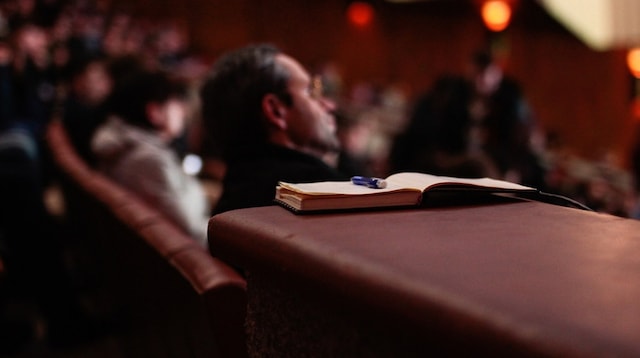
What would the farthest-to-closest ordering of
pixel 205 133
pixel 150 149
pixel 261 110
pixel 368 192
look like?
pixel 150 149, pixel 205 133, pixel 261 110, pixel 368 192

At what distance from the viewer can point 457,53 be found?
12688 millimetres

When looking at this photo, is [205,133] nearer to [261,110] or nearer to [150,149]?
[261,110]

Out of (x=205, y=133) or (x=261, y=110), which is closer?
(x=261, y=110)

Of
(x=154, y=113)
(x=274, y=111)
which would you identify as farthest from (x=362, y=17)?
(x=274, y=111)

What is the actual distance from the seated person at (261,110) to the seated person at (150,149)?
2.91 feet

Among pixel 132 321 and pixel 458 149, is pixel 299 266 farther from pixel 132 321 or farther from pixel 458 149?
pixel 458 149

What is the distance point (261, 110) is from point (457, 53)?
11328 mm

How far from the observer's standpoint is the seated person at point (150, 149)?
2744 mm

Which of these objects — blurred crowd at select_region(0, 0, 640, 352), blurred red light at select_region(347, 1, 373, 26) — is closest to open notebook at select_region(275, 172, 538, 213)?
blurred crowd at select_region(0, 0, 640, 352)

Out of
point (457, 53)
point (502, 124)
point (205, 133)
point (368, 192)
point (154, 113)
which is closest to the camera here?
point (368, 192)

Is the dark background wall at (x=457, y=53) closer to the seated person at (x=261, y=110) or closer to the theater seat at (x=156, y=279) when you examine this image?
the theater seat at (x=156, y=279)

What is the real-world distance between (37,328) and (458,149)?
2.11m

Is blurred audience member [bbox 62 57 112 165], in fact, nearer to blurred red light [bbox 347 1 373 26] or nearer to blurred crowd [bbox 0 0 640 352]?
blurred crowd [bbox 0 0 640 352]

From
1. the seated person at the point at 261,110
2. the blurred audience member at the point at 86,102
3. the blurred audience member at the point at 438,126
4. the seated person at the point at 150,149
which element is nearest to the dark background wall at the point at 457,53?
the blurred audience member at the point at 86,102
